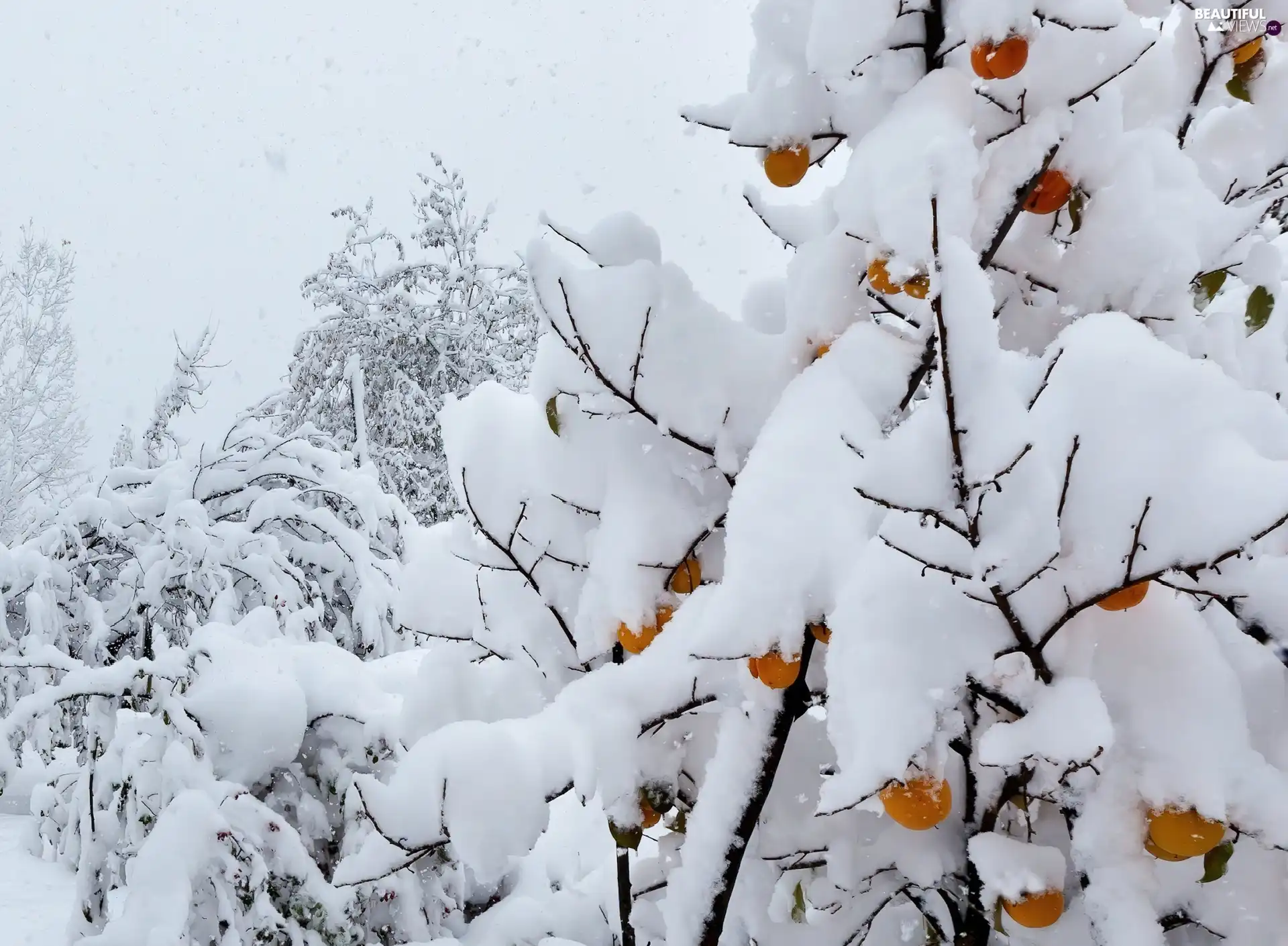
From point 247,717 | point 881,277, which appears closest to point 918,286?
point 881,277

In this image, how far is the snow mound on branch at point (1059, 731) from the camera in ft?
2.10

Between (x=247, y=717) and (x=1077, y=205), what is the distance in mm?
1887

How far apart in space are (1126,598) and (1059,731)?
5.2 inches

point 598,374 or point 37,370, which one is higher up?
point 37,370

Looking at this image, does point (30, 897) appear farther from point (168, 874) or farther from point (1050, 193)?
point (1050, 193)

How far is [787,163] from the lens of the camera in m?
1.03

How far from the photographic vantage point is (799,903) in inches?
43.3

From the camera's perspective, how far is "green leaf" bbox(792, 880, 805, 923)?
1.10 meters

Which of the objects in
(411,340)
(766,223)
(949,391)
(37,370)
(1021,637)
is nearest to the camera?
(949,391)

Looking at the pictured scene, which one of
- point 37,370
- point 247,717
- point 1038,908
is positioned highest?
point 37,370

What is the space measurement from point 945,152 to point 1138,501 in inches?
12.3

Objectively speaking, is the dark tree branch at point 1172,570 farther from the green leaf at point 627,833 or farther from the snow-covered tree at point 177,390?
the snow-covered tree at point 177,390

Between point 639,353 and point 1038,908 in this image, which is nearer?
point 1038,908

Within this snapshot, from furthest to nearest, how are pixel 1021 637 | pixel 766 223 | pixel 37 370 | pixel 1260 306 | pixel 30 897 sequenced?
1. pixel 37 370
2. pixel 30 897
3. pixel 766 223
4. pixel 1260 306
5. pixel 1021 637
